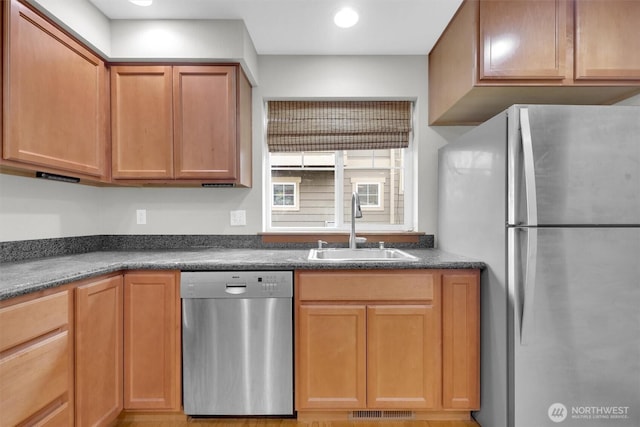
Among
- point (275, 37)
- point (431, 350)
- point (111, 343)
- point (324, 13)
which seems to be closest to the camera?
point (111, 343)

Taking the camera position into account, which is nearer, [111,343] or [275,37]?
[111,343]

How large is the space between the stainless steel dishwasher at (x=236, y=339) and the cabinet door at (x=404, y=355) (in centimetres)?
46

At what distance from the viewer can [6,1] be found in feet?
4.67

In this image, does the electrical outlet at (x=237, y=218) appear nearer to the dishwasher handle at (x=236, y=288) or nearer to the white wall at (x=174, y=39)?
the dishwasher handle at (x=236, y=288)

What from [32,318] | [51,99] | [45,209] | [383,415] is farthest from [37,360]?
[383,415]

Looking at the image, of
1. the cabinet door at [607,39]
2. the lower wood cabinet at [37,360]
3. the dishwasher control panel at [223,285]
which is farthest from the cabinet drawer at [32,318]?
the cabinet door at [607,39]

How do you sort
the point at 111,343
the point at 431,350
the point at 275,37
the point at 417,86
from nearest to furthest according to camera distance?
1. the point at 111,343
2. the point at 431,350
3. the point at 275,37
4. the point at 417,86

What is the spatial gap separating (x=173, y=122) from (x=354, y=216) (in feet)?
4.40

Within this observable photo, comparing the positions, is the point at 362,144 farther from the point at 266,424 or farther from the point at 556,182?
the point at 266,424

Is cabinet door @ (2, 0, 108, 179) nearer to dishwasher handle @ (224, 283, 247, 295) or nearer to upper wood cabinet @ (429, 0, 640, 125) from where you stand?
dishwasher handle @ (224, 283, 247, 295)

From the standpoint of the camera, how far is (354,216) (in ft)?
7.64

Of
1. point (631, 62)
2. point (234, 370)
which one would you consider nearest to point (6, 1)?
point (234, 370)

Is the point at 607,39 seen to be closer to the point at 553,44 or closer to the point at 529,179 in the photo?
the point at 553,44

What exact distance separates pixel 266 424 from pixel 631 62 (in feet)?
9.21
